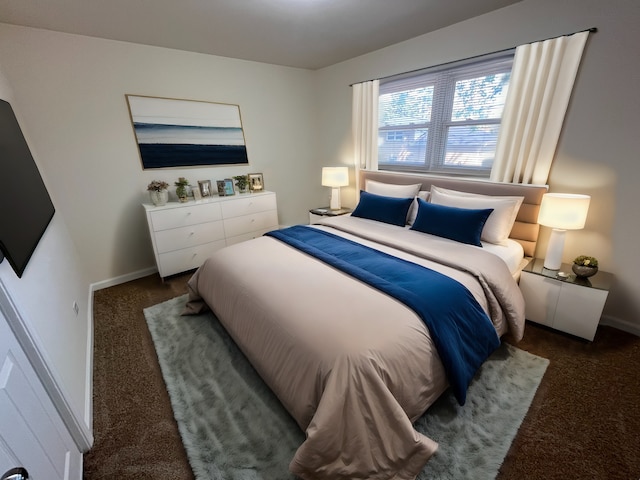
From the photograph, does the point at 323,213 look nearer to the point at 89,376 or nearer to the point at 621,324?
the point at 89,376

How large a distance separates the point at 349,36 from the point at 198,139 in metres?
1.99

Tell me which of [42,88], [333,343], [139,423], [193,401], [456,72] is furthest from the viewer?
[456,72]

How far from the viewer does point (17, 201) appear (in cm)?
138

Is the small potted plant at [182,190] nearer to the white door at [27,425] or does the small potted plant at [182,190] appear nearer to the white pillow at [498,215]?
the white door at [27,425]

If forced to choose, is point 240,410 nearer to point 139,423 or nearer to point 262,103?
point 139,423

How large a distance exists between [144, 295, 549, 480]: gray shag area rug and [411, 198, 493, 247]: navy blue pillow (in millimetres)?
854

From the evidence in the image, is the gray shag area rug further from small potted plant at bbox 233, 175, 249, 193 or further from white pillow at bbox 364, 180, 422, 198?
small potted plant at bbox 233, 175, 249, 193

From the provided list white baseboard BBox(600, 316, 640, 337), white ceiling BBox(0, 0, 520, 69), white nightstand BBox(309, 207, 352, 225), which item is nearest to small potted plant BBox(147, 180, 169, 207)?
white ceiling BBox(0, 0, 520, 69)

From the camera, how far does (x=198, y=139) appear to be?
327cm

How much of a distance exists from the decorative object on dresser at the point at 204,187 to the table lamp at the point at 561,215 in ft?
10.9

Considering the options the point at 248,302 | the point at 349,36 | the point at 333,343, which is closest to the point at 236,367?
the point at 248,302

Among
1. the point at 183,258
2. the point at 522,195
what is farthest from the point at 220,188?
the point at 522,195

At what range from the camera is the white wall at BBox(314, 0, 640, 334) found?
72.7 inches

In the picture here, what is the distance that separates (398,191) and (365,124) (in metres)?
1.09
